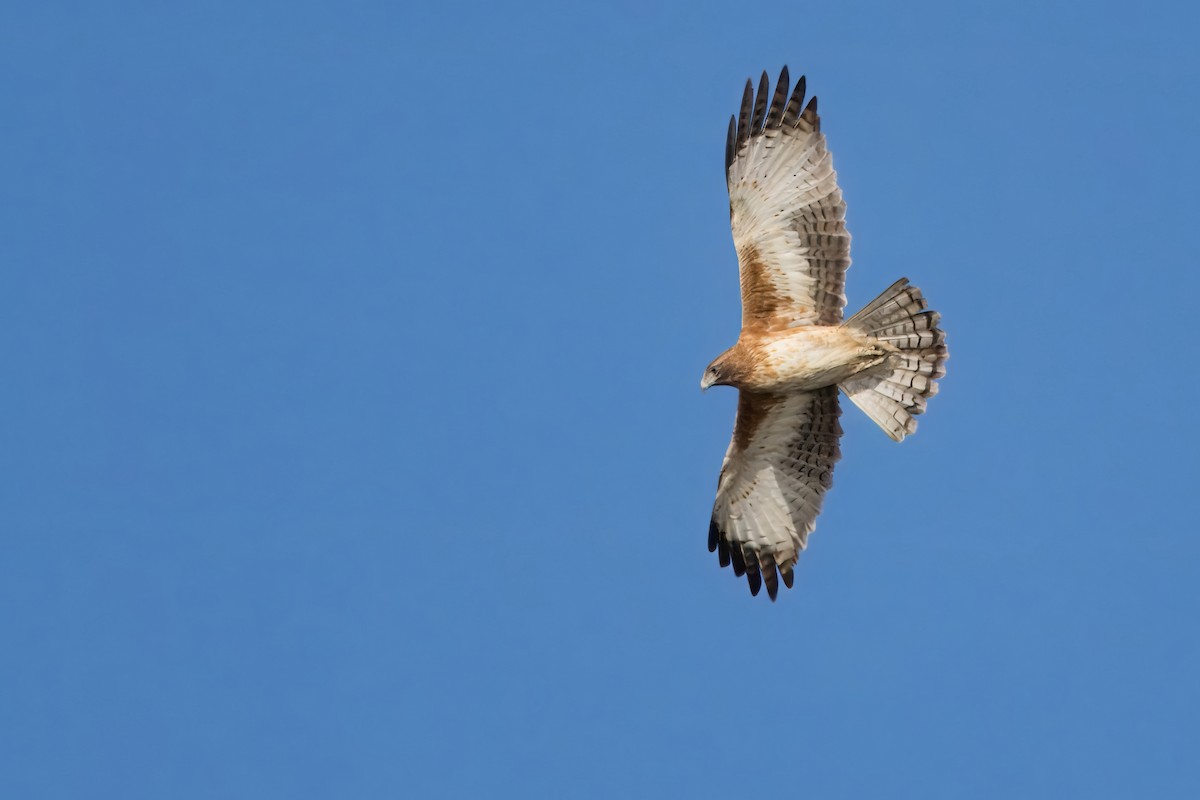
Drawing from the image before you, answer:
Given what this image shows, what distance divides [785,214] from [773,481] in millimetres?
2266

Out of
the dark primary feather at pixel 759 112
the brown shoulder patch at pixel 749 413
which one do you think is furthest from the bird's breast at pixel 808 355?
the dark primary feather at pixel 759 112

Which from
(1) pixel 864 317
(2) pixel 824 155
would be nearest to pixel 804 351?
(1) pixel 864 317

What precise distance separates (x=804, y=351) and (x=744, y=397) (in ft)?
2.62

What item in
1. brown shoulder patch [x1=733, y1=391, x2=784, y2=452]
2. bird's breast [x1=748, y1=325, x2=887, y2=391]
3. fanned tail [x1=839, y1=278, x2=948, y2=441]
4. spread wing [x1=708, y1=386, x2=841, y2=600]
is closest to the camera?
bird's breast [x1=748, y1=325, x2=887, y2=391]

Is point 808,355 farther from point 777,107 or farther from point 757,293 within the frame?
point 777,107

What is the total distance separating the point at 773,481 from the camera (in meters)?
13.7

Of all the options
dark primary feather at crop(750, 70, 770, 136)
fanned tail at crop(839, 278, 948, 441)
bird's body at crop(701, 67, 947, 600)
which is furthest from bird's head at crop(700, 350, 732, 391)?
dark primary feather at crop(750, 70, 770, 136)

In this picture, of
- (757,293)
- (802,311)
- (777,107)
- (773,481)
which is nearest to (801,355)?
(802,311)

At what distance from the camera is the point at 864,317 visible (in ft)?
42.0

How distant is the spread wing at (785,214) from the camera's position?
1270cm

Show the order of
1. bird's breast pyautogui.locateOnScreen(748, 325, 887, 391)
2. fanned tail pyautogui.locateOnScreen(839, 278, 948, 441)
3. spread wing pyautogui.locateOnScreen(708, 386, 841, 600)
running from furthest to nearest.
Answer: spread wing pyautogui.locateOnScreen(708, 386, 841, 600), fanned tail pyautogui.locateOnScreen(839, 278, 948, 441), bird's breast pyautogui.locateOnScreen(748, 325, 887, 391)

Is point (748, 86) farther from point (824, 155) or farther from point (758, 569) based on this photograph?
point (758, 569)

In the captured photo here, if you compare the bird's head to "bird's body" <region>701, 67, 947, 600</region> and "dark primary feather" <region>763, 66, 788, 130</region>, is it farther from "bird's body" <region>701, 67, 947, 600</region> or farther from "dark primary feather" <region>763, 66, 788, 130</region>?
"dark primary feather" <region>763, 66, 788, 130</region>

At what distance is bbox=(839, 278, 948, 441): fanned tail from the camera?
12.8 m
